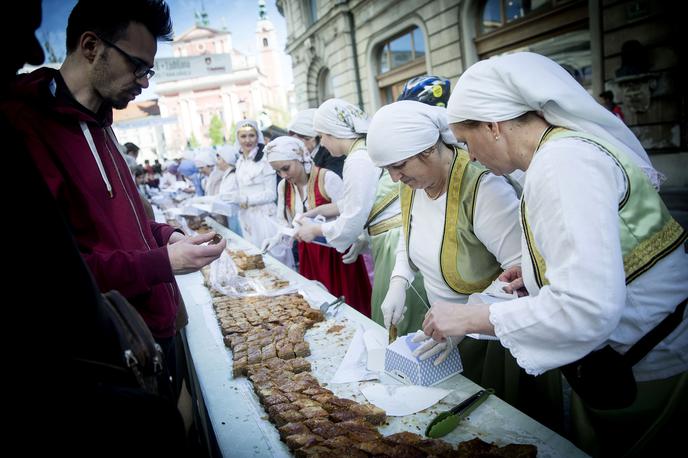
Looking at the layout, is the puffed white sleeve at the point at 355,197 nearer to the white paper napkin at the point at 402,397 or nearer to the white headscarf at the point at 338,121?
the white headscarf at the point at 338,121

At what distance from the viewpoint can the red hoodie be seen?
127 centimetres

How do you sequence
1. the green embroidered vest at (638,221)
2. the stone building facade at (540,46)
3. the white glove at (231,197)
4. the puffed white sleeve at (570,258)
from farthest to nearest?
1. the stone building facade at (540,46)
2. the white glove at (231,197)
3. the green embroidered vest at (638,221)
4. the puffed white sleeve at (570,258)

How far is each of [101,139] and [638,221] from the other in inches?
67.6

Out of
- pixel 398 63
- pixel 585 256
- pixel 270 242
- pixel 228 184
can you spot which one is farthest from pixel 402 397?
pixel 398 63

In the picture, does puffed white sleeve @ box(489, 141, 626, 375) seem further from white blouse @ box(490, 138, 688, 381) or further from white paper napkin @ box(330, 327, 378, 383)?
white paper napkin @ box(330, 327, 378, 383)

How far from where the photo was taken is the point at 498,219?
5.75 feet

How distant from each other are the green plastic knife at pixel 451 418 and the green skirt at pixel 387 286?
113 centimetres

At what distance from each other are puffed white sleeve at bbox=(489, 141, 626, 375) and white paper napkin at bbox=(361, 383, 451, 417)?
0.43m

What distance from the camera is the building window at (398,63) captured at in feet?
37.6

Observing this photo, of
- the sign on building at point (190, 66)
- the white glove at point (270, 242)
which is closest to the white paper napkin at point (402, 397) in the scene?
the white glove at point (270, 242)

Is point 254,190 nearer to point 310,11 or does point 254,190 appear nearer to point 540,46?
point 540,46

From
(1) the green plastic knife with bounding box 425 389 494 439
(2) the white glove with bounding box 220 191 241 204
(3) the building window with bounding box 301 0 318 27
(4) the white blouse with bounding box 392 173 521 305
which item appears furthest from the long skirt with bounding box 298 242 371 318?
(3) the building window with bounding box 301 0 318 27

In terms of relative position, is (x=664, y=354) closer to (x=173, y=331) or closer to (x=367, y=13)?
(x=173, y=331)

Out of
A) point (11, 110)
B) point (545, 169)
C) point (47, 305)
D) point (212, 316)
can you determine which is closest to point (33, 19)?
point (47, 305)
